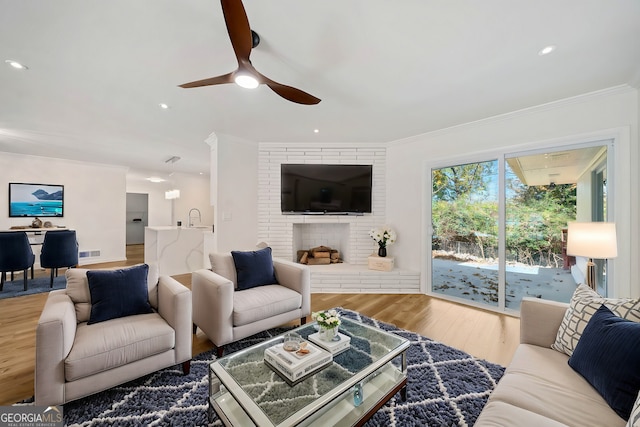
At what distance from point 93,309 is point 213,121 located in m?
2.39

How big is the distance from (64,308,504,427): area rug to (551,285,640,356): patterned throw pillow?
593 millimetres

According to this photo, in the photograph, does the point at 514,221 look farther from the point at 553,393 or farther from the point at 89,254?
the point at 89,254

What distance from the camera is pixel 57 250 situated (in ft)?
13.7

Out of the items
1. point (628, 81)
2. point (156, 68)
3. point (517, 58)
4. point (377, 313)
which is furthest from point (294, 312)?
point (628, 81)

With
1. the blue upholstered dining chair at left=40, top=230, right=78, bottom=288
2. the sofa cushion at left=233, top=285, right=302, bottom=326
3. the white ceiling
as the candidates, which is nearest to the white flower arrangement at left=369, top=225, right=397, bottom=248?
the white ceiling

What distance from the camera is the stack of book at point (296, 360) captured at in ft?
4.51

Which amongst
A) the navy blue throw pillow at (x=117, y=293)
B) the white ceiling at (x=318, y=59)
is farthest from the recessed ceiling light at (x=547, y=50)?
the navy blue throw pillow at (x=117, y=293)

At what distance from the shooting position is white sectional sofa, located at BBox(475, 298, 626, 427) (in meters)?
0.99

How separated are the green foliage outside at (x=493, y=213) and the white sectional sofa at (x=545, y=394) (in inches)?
69.5

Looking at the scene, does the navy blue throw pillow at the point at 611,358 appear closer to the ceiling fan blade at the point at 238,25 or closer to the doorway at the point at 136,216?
the ceiling fan blade at the point at 238,25

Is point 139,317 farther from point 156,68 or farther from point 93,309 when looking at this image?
point 156,68

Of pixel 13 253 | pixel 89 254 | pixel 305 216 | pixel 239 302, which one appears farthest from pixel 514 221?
pixel 89 254

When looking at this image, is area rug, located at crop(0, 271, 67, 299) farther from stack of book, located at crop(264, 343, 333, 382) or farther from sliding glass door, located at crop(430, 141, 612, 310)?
sliding glass door, located at crop(430, 141, 612, 310)

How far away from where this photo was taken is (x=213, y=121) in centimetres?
329
